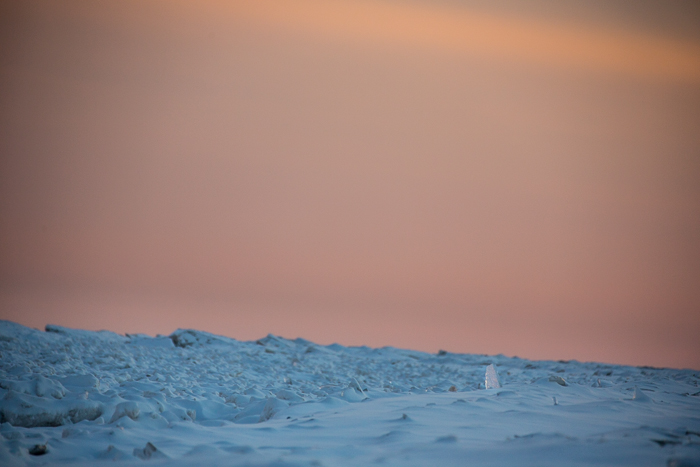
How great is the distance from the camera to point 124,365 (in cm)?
685

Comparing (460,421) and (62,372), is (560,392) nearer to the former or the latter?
(460,421)

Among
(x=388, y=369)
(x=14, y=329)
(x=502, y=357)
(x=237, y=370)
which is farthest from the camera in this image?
(x=502, y=357)

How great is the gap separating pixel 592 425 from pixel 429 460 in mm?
1111

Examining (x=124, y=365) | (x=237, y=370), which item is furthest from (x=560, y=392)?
(x=124, y=365)

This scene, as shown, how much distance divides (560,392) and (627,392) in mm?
858

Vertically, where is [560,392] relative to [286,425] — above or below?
above

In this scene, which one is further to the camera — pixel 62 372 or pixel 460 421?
pixel 62 372

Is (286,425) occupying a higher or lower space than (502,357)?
lower

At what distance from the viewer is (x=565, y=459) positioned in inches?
88.5

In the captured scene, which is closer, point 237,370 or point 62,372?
point 62,372

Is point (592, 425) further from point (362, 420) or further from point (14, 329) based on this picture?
point (14, 329)

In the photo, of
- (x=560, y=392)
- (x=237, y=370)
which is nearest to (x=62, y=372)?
(x=237, y=370)

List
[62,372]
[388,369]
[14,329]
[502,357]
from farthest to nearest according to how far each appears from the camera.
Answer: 1. [502,357]
2. [14,329]
3. [388,369]
4. [62,372]

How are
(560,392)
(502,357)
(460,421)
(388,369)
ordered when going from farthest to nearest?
(502,357)
(388,369)
(560,392)
(460,421)
